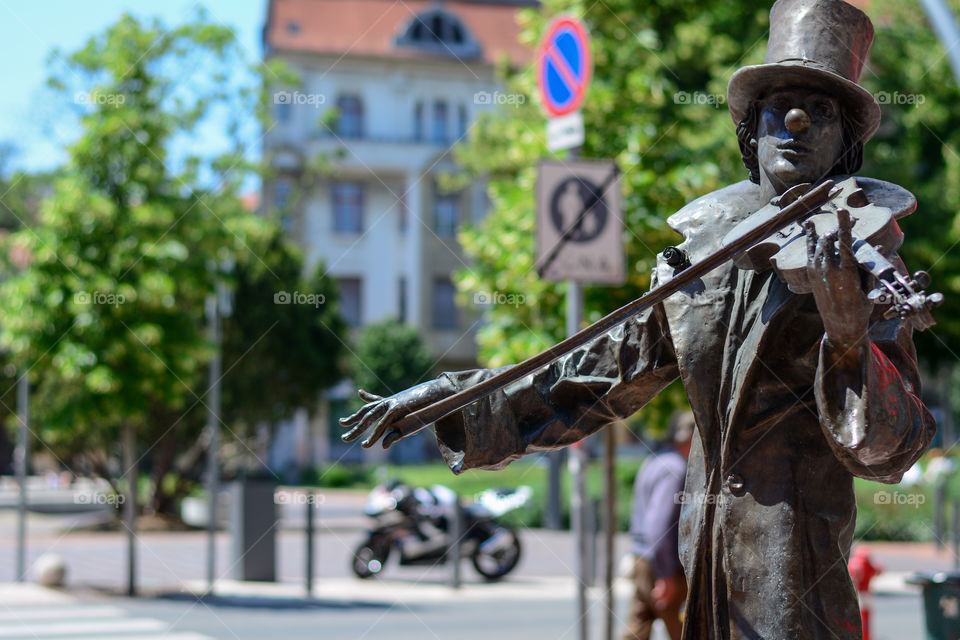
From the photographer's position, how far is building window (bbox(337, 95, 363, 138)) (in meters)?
44.7

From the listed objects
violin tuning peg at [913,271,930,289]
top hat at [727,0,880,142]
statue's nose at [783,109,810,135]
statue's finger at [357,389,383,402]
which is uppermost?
top hat at [727,0,880,142]

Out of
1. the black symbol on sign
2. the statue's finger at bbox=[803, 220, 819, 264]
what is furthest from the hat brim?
the black symbol on sign

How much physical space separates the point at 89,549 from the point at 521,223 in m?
11.3

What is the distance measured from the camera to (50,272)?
476 inches

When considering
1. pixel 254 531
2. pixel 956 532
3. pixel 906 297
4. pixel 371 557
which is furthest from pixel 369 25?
pixel 906 297

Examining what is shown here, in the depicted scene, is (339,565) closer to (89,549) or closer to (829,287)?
→ (89,549)

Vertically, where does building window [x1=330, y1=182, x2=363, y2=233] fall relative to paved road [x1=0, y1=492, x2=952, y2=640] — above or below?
above

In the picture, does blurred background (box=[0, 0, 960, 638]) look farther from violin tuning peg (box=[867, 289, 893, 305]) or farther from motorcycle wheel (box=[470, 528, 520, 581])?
violin tuning peg (box=[867, 289, 893, 305])

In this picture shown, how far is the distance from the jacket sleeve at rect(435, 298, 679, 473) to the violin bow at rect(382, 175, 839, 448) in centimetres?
21

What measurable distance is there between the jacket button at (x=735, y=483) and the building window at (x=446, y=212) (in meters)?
43.0

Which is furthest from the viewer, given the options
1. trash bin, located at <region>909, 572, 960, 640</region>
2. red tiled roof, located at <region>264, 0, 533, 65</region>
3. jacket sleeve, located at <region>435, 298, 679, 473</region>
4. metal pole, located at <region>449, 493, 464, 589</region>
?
red tiled roof, located at <region>264, 0, 533, 65</region>

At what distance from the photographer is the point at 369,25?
4497cm

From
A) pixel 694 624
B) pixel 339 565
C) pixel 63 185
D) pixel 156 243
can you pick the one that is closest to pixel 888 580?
pixel 339 565

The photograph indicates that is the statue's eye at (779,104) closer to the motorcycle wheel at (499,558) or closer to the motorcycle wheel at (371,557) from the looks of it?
the motorcycle wheel at (499,558)
